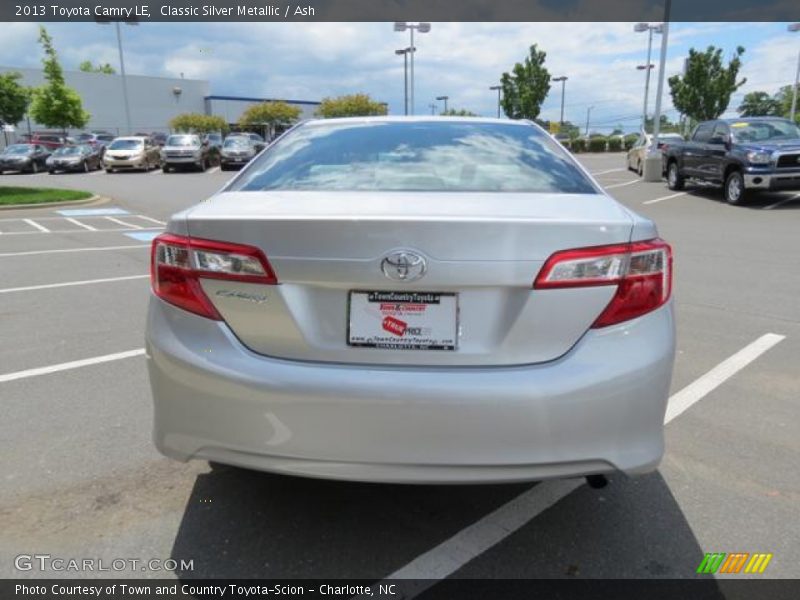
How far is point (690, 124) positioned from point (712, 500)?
52.7 m

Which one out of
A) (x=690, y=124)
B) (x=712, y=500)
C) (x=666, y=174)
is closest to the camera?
(x=712, y=500)

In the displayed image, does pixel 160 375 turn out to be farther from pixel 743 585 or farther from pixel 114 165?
pixel 114 165

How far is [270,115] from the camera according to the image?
6756 cm

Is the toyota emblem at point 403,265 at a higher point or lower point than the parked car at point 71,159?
higher

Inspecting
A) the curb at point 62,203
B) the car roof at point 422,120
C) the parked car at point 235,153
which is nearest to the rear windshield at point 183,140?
the parked car at point 235,153

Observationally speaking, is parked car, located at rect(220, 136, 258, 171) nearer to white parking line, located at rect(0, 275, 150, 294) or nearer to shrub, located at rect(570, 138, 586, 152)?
white parking line, located at rect(0, 275, 150, 294)

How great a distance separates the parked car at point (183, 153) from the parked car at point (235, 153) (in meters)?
1.00

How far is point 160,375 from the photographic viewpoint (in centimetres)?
248

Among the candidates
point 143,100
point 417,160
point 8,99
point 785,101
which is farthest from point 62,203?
point 785,101

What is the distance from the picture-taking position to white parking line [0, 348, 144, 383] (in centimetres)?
454

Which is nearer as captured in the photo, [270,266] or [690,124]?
[270,266]

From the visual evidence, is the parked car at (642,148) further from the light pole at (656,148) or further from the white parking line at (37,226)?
the white parking line at (37,226)

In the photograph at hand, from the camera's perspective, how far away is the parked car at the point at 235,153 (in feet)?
101

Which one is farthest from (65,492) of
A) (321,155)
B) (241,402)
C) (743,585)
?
(743,585)
